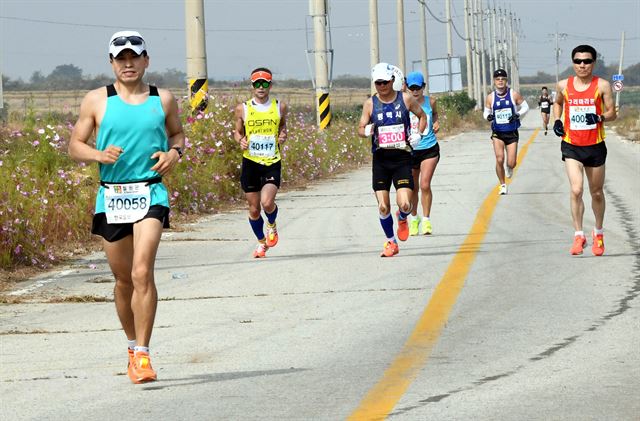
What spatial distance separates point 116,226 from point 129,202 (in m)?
0.16

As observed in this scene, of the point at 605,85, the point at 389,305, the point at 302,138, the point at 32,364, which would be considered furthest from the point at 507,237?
the point at 302,138

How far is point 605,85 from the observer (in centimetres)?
1401

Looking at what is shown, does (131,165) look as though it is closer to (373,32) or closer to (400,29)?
(373,32)

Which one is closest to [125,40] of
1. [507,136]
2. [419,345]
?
[419,345]

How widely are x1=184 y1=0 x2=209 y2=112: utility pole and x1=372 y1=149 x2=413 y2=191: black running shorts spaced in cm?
965

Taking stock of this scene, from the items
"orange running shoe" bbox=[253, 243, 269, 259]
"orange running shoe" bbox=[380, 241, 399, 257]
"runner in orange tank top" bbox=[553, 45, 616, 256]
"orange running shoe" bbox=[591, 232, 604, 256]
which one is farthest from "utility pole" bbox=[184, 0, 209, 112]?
"orange running shoe" bbox=[591, 232, 604, 256]

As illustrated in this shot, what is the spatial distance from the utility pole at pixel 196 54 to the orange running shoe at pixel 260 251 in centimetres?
938

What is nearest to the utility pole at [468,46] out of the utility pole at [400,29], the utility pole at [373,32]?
the utility pole at [400,29]

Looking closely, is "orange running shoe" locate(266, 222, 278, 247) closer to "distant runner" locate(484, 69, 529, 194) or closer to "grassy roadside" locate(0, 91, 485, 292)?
"grassy roadside" locate(0, 91, 485, 292)

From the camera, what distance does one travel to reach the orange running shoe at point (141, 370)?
7.77 metres

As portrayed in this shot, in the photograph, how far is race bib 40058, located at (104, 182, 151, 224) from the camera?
8.12 m

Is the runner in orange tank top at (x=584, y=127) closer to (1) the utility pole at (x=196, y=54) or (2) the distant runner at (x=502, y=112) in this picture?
(2) the distant runner at (x=502, y=112)

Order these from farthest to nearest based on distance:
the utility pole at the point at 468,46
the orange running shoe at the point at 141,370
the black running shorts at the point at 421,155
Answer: the utility pole at the point at 468,46, the black running shorts at the point at 421,155, the orange running shoe at the point at 141,370

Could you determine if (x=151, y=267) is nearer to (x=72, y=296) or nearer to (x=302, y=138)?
(x=72, y=296)
